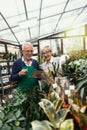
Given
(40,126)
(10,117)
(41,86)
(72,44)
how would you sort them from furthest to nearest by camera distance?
1. (72,44)
2. (41,86)
3. (10,117)
4. (40,126)

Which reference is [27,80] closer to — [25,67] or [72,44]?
[25,67]

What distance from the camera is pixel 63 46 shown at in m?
12.6

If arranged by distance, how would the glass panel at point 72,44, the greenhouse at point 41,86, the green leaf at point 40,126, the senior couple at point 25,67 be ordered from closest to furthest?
the green leaf at point 40,126
the greenhouse at point 41,86
the senior couple at point 25,67
the glass panel at point 72,44

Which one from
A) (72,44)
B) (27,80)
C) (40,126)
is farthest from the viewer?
(72,44)

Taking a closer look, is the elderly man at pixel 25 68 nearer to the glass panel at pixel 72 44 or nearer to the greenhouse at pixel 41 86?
the greenhouse at pixel 41 86

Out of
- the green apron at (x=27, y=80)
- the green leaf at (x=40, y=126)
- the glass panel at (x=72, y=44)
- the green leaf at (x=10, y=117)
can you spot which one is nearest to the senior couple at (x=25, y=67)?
the green apron at (x=27, y=80)

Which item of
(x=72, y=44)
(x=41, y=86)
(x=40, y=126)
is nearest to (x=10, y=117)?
(x=40, y=126)

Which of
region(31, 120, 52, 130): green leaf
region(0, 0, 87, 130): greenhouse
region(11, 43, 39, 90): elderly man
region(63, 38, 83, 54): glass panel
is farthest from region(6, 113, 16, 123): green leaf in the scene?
region(63, 38, 83, 54): glass panel

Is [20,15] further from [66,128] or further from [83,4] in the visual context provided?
[66,128]

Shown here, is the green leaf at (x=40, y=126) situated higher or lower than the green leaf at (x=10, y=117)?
higher

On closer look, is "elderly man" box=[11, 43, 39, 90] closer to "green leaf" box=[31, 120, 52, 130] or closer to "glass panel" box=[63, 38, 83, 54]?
"green leaf" box=[31, 120, 52, 130]

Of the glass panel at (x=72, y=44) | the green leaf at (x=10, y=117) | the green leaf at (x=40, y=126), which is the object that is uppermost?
the glass panel at (x=72, y=44)

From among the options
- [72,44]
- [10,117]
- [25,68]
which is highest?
[72,44]

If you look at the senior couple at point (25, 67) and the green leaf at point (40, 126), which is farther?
the senior couple at point (25, 67)
